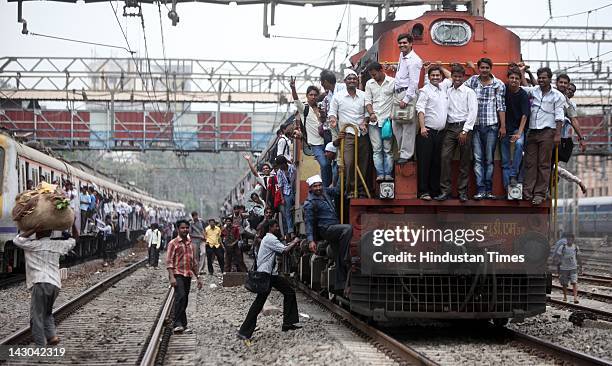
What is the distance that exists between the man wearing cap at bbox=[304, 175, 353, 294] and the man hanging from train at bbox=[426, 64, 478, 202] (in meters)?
1.40

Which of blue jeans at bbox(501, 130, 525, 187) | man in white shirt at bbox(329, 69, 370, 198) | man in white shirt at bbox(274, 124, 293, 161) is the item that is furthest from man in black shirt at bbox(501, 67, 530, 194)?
man in white shirt at bbox(274, 124, 293, 161)

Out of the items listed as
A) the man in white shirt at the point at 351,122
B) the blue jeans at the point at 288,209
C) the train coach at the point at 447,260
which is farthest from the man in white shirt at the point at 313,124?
the blue jeans at the point at 288,209

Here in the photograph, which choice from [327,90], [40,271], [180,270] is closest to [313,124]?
[327,90]

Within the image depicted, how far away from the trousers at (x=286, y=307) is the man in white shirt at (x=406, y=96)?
95.0 inches

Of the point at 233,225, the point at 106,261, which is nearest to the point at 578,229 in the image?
the point at 106,261

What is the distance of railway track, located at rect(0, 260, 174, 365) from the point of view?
31.6 ft

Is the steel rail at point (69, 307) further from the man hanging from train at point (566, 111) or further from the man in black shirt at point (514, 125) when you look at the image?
the man hanging from train at point (566, 111)

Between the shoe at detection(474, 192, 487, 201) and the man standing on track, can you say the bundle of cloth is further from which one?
the man standing on track

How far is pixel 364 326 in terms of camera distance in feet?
36.9

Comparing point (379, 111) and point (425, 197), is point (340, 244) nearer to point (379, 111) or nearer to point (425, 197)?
point (425, 197)

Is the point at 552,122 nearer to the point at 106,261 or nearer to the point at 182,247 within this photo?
the point at 182,247

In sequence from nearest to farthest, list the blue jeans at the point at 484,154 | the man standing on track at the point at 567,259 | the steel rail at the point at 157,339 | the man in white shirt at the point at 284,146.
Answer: the steel rail at the point at 157,339 < the blue jeans at the point at 484,154 < the man in white shirt at the point at 284,146 < the man standing on track at the point at 567,259

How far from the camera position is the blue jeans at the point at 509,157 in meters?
10.4

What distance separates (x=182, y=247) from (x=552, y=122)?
17.6 feet
